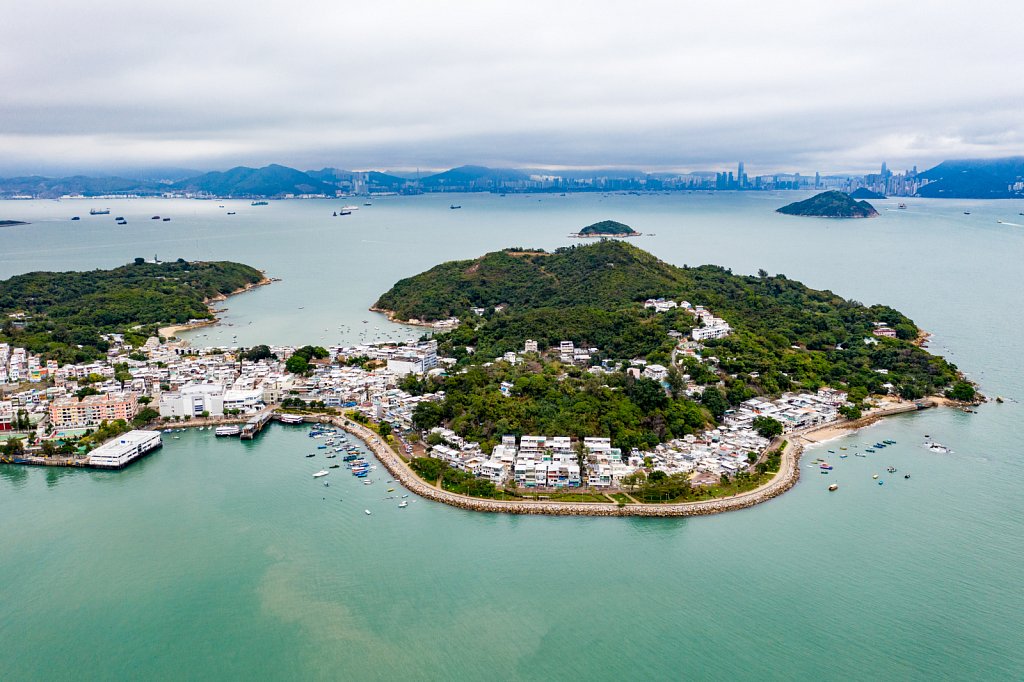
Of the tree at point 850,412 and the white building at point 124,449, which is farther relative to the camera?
the tree at point 850,412

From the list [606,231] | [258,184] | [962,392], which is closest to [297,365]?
[962,392]

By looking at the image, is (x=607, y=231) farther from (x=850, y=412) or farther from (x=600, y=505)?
(x=600, y=505)

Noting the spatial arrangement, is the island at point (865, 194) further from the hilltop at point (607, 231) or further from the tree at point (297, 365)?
the tree at point (297, 365)

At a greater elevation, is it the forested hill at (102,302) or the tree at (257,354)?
the forested hill at (102,302)

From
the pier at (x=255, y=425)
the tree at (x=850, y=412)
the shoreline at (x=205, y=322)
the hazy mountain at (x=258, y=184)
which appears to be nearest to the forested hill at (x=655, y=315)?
the tree at (x=850, y=412)

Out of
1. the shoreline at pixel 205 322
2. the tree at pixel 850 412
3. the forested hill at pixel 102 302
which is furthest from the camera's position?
the shoreline at pixel 205 322

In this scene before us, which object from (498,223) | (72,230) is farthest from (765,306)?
(72,230)
